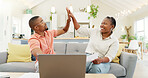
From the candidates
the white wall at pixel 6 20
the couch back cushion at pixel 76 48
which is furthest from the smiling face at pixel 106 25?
the white wall at pixel 6 20

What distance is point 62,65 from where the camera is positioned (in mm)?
849

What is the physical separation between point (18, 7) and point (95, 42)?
6.17 m

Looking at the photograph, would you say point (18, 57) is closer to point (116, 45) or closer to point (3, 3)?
point (116, 45)

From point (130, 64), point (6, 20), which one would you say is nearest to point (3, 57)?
point (130, 64)

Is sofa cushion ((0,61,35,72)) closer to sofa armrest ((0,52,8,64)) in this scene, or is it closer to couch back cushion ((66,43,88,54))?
sofa armrest ((0,52,8,64))

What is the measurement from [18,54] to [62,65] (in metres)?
2.21

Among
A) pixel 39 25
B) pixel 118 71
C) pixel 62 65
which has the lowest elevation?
pixel 118 71

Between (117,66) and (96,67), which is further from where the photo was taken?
(117,66)

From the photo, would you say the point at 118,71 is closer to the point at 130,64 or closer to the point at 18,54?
the point at 130,64

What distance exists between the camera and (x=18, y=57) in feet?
9.16

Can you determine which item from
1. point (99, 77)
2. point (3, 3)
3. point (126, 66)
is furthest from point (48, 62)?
point (3, 3)

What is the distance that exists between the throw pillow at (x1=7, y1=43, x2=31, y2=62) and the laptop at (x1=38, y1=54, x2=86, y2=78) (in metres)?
2.07

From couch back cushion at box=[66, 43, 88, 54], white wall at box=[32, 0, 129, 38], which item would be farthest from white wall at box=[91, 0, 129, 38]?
couch back cushion at box=[66, 43, 88, 54]

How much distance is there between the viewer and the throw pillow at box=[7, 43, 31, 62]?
277 centimetres
